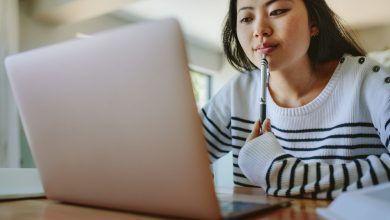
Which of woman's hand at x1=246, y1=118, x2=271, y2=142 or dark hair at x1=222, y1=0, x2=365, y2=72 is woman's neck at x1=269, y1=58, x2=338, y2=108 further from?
→ woman's hand at x1=246, y1=118, x2=271, y2=142

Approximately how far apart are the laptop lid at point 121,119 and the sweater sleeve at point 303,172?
292mm

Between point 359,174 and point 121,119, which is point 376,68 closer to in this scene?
point 359,174

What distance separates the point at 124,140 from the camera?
40cm

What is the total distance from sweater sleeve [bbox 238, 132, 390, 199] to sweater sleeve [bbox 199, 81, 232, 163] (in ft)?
1.33

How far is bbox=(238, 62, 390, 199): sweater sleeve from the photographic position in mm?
602

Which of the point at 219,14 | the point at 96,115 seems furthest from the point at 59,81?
the point at 219,14

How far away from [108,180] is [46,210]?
0.38 feet

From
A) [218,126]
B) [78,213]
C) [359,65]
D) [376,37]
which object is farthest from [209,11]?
[78,213]

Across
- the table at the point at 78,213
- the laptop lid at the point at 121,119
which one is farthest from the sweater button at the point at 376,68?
the laptop lid at the point at 121,119

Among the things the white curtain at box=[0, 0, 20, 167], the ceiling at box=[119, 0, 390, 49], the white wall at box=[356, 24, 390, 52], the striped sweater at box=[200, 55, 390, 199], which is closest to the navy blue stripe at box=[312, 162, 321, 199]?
the striped sweater at box=[200, 55, 390, 199]

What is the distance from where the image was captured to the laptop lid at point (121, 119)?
35 cm

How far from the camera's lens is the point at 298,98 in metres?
0.99

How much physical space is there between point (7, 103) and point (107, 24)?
1368 mm

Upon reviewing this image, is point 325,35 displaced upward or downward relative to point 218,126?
upward
